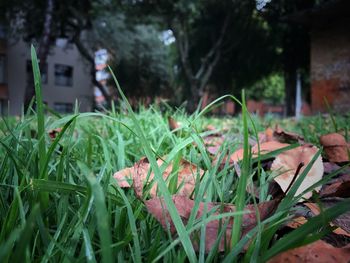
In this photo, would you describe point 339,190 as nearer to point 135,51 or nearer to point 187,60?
point 187,60

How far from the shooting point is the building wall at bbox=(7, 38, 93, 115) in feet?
89.6

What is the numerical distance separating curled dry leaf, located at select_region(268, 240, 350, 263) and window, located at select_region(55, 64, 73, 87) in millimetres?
31679

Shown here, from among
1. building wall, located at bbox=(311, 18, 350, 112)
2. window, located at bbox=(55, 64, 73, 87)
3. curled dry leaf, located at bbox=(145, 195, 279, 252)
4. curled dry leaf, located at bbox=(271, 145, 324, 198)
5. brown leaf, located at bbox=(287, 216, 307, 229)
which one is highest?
window, located at bbox=(55, 64, 73, 87)

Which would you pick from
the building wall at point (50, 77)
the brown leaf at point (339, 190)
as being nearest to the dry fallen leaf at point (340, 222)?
the brown leaf at point (339, 190)

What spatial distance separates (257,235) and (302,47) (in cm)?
1893

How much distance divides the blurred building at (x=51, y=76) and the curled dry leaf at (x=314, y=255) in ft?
86.7

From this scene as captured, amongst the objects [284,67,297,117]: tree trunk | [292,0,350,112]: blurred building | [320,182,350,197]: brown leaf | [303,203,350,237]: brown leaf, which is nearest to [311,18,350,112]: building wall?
[292,0,350,112]: blurred building

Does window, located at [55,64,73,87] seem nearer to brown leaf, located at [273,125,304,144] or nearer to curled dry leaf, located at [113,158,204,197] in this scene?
brown leaf, located at [273,125,304,144]

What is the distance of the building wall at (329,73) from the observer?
24.9 ft

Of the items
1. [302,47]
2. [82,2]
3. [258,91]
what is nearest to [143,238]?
[82,2]

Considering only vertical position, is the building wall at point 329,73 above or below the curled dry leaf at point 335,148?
above

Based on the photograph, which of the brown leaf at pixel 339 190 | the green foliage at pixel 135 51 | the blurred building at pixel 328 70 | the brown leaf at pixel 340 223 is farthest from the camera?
the green foliage at pixel 135 51

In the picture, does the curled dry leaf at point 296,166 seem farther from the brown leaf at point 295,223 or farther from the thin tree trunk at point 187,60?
the thin tree trunk at point 187,60

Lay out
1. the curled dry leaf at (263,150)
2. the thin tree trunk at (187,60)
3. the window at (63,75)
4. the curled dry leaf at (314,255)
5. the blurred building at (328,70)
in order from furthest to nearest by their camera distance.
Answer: the window at (63,75), the thin tree trunk at (187,60), the blurred building at (328,70), the curled dry leaf at (263,150), the curled dry leaf at (314,255)
